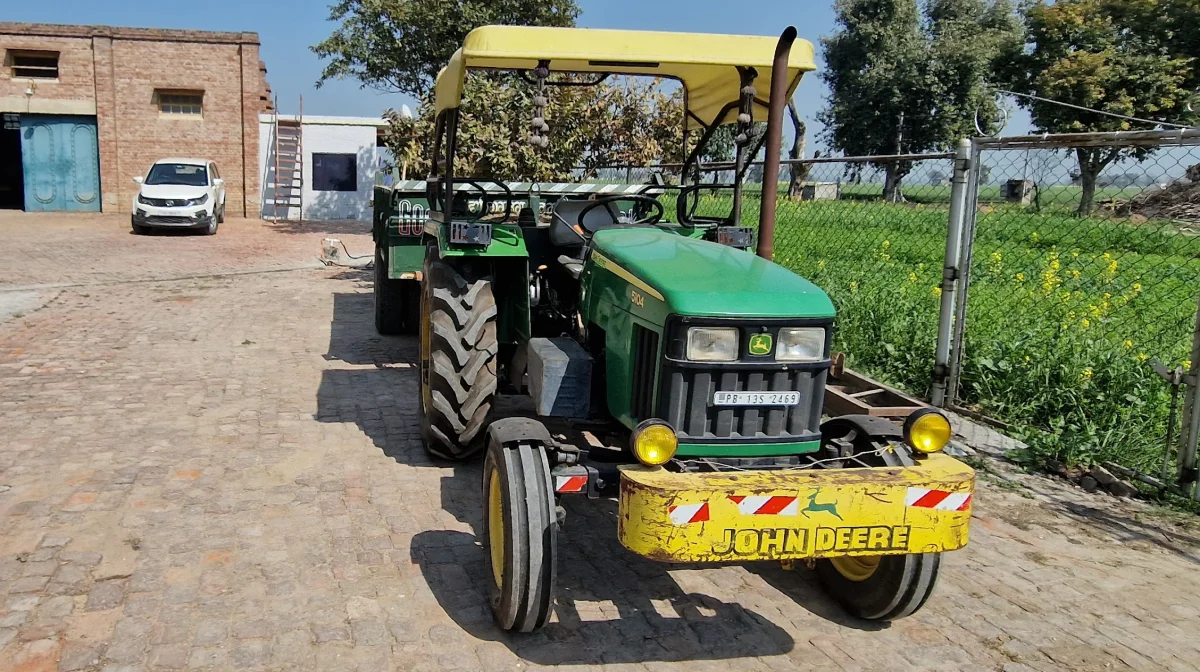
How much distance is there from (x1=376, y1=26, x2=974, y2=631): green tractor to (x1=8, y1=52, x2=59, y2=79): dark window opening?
76.7ft

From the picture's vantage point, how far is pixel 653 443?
319 cm

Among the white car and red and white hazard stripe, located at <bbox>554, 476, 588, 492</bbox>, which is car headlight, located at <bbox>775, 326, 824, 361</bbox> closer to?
red and white hazard stripe, located at <bbox>554, 476, 588, 492</bbox>

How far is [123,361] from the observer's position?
25.6ft

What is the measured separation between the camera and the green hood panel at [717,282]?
3.42 m

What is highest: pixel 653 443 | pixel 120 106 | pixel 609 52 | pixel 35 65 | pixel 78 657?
pixel 35 65

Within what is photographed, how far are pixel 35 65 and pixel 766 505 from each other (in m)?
27.0

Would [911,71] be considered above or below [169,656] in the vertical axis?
above

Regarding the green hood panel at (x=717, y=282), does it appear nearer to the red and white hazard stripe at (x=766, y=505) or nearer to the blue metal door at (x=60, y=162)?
the red and white hazard stripe at (x=766, y=505)

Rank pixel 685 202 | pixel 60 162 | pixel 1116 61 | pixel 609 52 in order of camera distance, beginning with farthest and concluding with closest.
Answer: pixel 1116 61
pixel 60 162
pixel 685 202
pixel 609 52

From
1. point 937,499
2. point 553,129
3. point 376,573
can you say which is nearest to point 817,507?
point 937,499

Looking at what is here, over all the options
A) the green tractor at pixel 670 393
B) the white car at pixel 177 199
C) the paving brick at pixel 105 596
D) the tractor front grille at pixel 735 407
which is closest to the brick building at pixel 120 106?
the white car at pixel 177 199

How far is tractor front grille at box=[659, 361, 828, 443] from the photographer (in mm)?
3477

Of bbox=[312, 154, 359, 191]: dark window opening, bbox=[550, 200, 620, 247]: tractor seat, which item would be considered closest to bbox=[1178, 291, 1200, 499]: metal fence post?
bbox=[550, 200, 620, 247]: tractor seat

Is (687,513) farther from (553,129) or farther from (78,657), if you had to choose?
(553,129)
